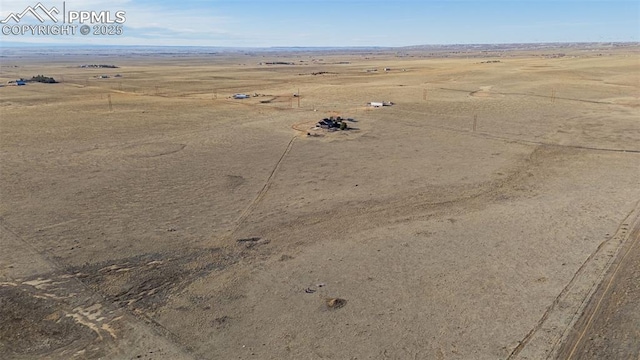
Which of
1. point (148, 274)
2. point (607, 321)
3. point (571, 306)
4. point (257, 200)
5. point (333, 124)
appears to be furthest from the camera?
point (333, 124)

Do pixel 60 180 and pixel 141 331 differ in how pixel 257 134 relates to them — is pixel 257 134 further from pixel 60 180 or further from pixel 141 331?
pixel 141 331

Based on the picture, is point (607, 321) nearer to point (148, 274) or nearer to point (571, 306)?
point (571, 306)

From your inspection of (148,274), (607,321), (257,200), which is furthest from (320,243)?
(607,321)

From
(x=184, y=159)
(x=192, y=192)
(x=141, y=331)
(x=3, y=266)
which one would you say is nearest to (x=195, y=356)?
(x=141, y=331)

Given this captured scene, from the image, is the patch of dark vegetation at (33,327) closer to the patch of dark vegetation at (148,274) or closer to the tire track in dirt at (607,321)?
the patch of dark vegetation at (148,274)

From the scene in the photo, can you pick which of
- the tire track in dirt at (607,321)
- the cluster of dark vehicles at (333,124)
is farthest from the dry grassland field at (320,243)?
the cluster of dark vehicles at (333,124)

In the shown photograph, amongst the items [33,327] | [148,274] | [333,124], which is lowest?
[33,327]
